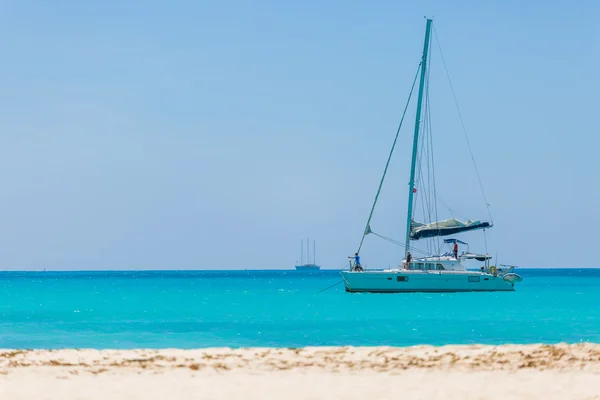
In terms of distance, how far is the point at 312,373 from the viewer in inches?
656

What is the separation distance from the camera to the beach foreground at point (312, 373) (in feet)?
46.2

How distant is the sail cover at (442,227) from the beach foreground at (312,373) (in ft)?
138

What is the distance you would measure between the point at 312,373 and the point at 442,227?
160 feet

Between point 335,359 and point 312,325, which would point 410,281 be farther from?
point 335,359

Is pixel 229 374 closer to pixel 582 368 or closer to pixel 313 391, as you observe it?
pixel 313 391

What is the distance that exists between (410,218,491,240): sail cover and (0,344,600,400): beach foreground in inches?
1653

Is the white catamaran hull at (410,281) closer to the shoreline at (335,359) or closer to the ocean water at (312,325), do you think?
the ocean water at (312,325)

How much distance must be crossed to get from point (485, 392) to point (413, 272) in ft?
160

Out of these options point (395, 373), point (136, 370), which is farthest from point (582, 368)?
point (136, 370)

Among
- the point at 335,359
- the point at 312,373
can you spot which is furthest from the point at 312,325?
the point at 312,373

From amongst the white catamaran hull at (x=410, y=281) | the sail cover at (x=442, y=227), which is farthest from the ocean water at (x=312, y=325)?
the sail cover at (x=442, y=227)

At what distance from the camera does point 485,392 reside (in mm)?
13961

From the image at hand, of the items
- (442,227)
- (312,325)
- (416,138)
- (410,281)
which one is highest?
(416,138)

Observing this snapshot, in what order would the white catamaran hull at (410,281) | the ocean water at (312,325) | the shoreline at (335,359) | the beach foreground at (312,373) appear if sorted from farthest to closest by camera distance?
1. the white catamaran hull at (410,281)
2. the ocean water at (312,325)
3. the shoreline at (335,359)
4. the beach foreground at (312,373)
